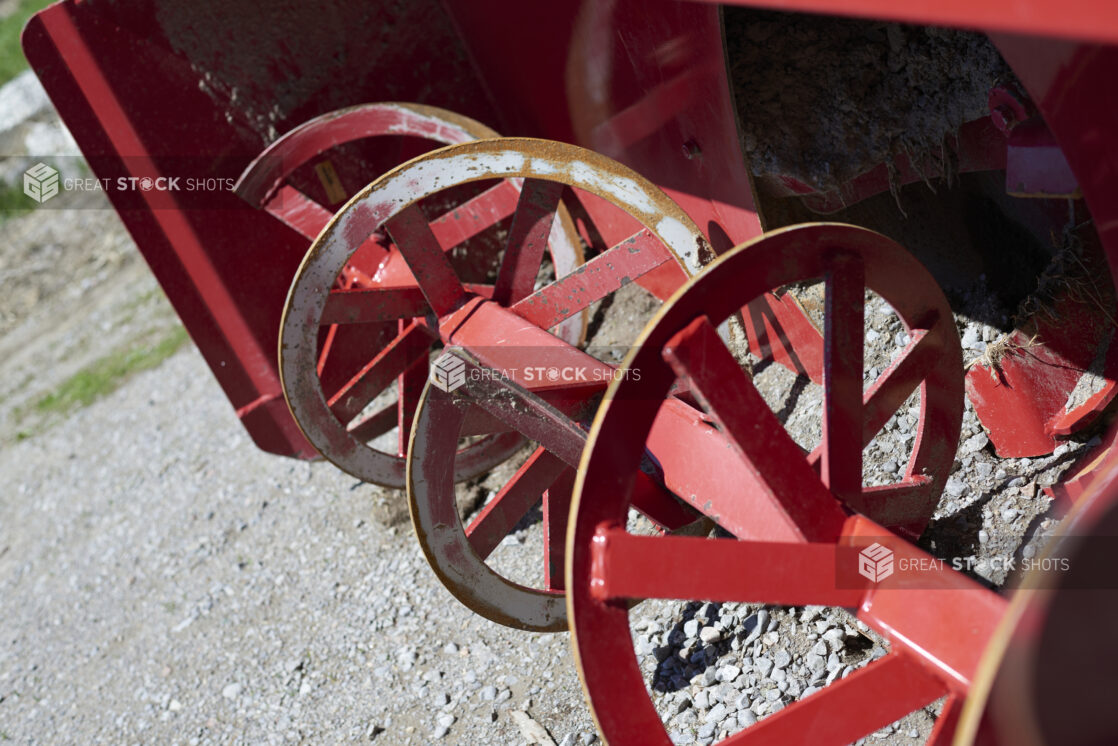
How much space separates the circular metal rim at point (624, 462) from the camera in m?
1.61

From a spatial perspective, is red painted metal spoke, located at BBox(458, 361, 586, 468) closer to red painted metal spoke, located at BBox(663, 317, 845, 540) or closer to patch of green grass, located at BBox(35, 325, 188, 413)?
red painted metal spoke, located at BBox(663, 317, 845, 540)

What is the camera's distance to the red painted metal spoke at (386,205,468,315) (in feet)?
7.93

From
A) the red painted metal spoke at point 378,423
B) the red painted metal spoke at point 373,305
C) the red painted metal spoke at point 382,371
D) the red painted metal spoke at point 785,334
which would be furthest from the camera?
the red painted metal spoke at point 378,423

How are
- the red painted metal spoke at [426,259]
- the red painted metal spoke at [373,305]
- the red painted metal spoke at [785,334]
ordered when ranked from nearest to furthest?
the red painted metal spoke at [426,259]
the red painted metal spoke at [373,305]
the red painted metal spoke at [785,334]

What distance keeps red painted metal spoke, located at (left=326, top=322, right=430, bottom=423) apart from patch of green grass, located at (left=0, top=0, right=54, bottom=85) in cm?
782

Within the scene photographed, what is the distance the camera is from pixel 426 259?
98.3 inches

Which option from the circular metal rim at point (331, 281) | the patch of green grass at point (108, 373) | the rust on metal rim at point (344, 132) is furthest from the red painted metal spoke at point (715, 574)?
the patch of green grass at point (108, 373)

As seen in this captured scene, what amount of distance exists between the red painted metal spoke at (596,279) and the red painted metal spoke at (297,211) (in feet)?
3.09

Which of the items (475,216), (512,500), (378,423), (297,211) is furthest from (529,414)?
(378,423)

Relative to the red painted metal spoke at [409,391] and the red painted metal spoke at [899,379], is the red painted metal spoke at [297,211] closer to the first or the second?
the red painted metal spoke at [409,391]

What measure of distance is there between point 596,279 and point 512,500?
24.1 inches

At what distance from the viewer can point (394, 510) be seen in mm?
3416

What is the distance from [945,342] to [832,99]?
918 mm

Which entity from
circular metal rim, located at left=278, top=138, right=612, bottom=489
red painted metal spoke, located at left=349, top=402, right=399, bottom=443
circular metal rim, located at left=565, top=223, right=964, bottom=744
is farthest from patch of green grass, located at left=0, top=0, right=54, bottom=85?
circular metal rim, located at left=565, top=223, right=964, bottom=744
